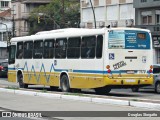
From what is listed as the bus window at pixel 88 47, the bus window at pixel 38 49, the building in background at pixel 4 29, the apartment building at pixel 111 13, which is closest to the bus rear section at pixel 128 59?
the bus window at pixel 88 47

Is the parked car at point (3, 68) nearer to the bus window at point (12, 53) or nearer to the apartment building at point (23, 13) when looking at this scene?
the bus window at point (12, 53)

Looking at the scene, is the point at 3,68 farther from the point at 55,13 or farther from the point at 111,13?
the point at 55,13

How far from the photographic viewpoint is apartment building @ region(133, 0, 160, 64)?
5200cm

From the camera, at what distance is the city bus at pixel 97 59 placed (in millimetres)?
22188

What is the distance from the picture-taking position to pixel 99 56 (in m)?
22.5

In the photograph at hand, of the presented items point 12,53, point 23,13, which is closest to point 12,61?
point 12,53

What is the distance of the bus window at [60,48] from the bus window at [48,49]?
0.44 metres

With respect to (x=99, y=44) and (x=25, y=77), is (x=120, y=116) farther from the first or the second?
(x=25, y=77)

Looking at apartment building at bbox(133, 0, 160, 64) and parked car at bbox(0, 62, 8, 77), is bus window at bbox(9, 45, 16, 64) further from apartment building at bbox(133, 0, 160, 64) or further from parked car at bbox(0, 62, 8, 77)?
apartment building at bbox(133, 0, 160, 64)

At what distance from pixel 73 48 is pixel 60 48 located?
133 centimetres

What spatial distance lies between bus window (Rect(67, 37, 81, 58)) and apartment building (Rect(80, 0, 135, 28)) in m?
29.8

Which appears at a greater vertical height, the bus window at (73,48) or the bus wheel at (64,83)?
the bus window at (73,48)

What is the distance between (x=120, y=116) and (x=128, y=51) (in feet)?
27.4

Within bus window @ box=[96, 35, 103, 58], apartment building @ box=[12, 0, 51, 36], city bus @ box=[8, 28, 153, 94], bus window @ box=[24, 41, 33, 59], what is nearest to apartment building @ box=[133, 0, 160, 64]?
bus window @ box=[24, 41, 33, 59]
